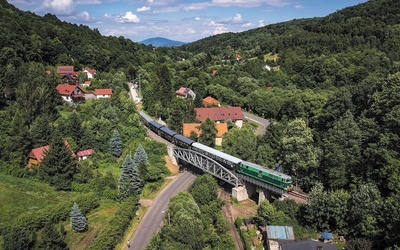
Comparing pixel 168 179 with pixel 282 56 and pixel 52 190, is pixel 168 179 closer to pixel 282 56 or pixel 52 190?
pixel 52 190

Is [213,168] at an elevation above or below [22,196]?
below

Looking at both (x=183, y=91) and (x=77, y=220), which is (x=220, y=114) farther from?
(x=77, y=220)

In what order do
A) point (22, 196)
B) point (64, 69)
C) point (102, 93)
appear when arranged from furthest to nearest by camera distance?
point (64, 69) → point (102, 93) → point (22, 196)

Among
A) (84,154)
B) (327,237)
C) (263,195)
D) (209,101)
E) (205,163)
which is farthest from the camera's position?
(209,101)

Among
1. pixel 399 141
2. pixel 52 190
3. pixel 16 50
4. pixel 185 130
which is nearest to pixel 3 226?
pixel 52 190

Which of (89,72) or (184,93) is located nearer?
(184,93)

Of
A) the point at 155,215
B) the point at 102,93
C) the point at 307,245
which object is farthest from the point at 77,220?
the point at 102,93

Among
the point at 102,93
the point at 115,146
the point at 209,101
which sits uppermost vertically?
the point at 102,93
